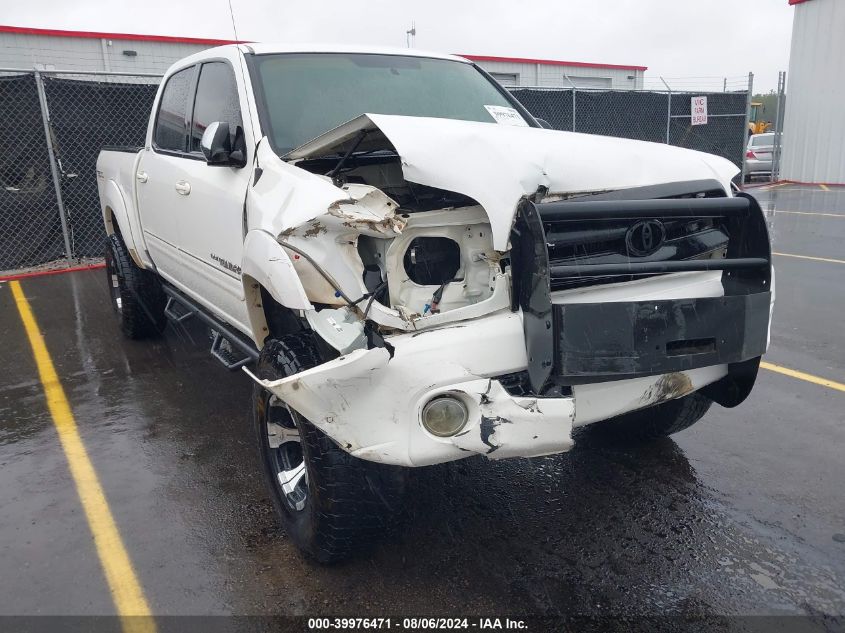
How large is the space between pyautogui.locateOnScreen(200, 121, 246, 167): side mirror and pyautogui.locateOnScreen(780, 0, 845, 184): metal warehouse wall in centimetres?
1959

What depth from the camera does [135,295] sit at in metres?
5.79

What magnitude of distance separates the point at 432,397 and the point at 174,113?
332cm

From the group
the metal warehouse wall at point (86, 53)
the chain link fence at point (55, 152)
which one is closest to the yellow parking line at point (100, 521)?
the chain link fence at point (55, 152)

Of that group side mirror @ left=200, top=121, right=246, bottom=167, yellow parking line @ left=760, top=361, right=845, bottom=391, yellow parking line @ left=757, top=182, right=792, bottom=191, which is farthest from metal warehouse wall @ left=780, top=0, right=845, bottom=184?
side mirror @ left=200, top=121, right=246, bottom=167

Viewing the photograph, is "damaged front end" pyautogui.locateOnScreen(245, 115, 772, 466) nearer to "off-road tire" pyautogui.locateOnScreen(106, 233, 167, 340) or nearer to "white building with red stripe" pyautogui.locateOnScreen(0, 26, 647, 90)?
"off-road tire" pyautogui.locateOnScreen(106, 233, 167, 340)

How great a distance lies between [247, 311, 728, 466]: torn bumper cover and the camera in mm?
2264

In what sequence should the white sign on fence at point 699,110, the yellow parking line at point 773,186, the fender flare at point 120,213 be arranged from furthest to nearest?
the yellow parking line at point 773,186 → the white sign on fence at point 699,110 → the fender flare at point 120,213

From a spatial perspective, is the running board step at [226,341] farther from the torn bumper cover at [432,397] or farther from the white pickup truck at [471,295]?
the torn bumper cover at [432,397]

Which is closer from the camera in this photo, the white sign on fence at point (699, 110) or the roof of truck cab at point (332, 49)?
the roof of truck cab at point (332, 49)

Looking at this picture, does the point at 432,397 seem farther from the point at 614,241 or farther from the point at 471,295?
the point at 614,241

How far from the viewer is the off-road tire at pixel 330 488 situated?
2.53m

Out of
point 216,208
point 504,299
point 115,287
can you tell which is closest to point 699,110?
point 115,287

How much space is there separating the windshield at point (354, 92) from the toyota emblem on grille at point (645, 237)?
1571mm

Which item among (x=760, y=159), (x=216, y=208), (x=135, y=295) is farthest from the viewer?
(x=760, y=159)
